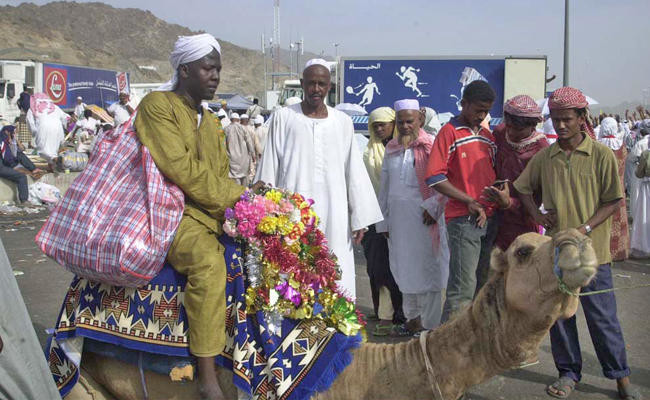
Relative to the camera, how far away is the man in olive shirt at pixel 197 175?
314 centimetres

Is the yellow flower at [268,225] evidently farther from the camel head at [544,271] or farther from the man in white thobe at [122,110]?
the man in white thobe at [122,110]

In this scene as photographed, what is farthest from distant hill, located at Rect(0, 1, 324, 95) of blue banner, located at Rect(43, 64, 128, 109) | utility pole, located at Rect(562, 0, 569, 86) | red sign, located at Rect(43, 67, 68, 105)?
utility pole, located at Rect(562, 0, 569, 86)

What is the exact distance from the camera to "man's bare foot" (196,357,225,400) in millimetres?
Answer: 3117

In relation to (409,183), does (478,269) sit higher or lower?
lower

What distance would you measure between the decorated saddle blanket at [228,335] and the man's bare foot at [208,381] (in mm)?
90

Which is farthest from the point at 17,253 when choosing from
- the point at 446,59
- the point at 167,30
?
the point at 167,30

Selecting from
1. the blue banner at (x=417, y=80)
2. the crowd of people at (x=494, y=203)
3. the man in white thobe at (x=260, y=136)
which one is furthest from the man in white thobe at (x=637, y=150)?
the man in white thobe at (x=260, y=136)

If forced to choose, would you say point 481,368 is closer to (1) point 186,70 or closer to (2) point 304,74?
(1) point 186,70

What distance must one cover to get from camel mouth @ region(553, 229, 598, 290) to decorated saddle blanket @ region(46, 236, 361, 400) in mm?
1174

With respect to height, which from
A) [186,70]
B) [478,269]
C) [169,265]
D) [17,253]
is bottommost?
[17,253]

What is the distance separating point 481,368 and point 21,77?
1253 inches

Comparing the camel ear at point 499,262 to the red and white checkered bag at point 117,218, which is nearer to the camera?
the camel ear at point 499,262

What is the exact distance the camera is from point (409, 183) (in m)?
5.96

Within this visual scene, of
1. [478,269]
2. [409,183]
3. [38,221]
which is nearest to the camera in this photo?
[478,269]
